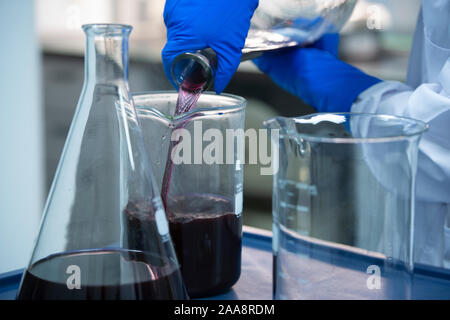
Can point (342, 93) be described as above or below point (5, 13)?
below

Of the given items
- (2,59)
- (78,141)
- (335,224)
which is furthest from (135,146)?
(2,59)

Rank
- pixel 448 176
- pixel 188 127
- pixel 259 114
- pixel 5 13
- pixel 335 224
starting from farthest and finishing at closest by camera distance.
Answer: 1. pixel 259 114
2. pixel 5 13
3. pixel 448 176
4. pixel 188 127
5. pixel 335 224

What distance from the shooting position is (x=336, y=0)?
0.92m

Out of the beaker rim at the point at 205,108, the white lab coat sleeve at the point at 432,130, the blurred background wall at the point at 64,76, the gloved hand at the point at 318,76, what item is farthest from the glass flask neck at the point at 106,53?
the blurred background wall at the point at 64,76

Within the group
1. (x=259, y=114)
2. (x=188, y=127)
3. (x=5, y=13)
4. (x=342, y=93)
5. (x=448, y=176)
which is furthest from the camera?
(x=259, y=114)

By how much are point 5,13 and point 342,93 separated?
3.22 feet

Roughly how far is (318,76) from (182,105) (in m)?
0.54

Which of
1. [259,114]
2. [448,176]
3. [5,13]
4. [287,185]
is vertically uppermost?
[5,13]

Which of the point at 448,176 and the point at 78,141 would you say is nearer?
the point at 78,141

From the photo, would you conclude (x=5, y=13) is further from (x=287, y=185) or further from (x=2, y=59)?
(x=287, y=185)

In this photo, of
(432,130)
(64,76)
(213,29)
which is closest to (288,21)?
(213,29)

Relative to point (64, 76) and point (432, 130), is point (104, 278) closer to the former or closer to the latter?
point (432, 130)

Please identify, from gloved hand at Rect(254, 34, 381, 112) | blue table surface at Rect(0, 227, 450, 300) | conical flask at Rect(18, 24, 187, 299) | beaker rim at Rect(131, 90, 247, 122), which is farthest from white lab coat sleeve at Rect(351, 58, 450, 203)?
conical flask at Rect(18, 24, 187, 299)

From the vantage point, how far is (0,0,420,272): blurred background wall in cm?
155
